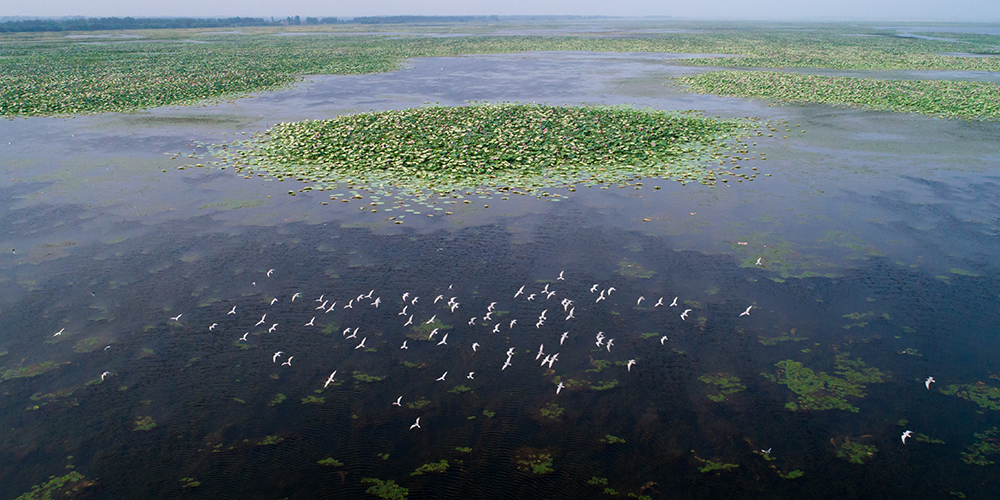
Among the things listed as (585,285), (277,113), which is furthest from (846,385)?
(277,113)

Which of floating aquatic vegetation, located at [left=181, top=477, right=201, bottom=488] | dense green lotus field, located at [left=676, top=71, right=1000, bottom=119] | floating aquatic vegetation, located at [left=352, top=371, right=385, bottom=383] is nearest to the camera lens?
floating aquatic vegetation, located at [left=181, top=477, right=201, bottom=488]

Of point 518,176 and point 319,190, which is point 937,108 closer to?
point 518,176

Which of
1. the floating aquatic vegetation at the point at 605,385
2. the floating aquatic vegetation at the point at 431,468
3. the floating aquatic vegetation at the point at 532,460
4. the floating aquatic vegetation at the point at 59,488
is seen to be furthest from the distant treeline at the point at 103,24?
the floating aquatic vegetation at the point at 532,460

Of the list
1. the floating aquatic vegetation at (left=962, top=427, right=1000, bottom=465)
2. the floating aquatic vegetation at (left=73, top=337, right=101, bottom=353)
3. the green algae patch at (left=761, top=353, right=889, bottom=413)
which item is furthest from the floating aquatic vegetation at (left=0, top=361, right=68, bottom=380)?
the floating aquatic vegetation at (left=962, top=427, right=1000, bottom=465)

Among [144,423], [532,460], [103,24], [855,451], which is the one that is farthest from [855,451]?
[103,24]

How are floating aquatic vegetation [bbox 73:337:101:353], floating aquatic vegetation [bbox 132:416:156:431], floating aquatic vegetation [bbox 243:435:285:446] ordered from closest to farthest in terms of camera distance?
floating aquatic vegetation [bbox 243:435:285:446] → floating aquatic vegetation [bbox 132:416:156:431] → floating aquatic vegetation [bbox 73:337:101:353]

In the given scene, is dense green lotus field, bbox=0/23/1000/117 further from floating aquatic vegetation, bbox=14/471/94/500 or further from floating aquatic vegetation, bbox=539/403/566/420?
floating aquatic vegetation, bbox=539/403/566/420

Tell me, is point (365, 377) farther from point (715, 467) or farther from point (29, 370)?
point (29, 370)
